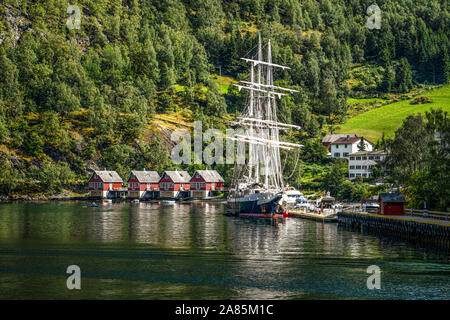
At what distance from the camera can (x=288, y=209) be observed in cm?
11112

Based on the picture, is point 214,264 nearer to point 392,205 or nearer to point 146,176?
point 392,205

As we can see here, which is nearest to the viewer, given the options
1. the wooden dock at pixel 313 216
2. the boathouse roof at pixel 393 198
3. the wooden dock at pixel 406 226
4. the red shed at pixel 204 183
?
the wooden dock at pixel 406 226

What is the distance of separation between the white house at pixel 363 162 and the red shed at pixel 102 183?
73.1 meters

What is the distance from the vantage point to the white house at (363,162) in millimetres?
159500

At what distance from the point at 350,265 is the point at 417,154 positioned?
50.8 meters

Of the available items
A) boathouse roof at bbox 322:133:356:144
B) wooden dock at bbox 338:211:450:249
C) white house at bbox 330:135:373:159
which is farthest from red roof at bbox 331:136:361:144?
wooden dock at bbox 338:211:450:249

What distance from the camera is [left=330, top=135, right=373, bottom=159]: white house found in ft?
587

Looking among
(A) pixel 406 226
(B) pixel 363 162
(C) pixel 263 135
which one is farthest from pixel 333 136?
(A) pixel 406 226

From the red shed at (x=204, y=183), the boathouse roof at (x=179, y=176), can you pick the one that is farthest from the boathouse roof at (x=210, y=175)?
the boathouse roof at (x=179, y=176)

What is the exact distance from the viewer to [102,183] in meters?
178

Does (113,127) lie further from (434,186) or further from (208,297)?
(208,297)

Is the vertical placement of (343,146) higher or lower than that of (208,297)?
higher

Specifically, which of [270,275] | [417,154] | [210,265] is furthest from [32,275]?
[417,154]

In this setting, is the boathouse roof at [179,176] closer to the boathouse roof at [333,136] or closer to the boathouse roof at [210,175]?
the boathouse roof at [210,175]
